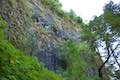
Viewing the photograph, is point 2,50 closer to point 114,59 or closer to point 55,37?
point 55,37

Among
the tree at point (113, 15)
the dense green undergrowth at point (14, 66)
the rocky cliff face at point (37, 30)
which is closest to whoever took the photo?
the dense green undergrowth at point (14, 66)

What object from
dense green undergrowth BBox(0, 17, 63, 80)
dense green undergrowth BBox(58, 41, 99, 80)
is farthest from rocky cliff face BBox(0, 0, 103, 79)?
dense green undergrowth BBox(0, 17, 63, 80)

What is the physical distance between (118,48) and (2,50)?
7.91m

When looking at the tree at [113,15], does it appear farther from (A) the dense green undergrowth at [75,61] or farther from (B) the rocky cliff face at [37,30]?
(B) the rocky cliff face at [37,30]

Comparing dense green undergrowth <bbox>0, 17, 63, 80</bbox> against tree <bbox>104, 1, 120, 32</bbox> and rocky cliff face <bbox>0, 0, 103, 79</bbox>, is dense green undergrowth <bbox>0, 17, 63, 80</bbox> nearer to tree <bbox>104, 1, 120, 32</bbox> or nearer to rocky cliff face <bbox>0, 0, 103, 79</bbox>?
rocky cliff face <bbox>0, 0, 103, 79</bbox>

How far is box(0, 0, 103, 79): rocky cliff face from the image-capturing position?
1136cm

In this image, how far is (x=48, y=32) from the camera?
14312 millimetres

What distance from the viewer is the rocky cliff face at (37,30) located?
11.4 m

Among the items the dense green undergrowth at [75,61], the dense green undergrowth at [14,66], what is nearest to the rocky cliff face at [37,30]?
the dense green undergrowth at [75,61]

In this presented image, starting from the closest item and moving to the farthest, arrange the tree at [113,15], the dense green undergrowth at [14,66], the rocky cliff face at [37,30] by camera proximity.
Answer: the dense green undergrowth at [14,66], the rocky cliff face at [37,30], the tree at [113,15]

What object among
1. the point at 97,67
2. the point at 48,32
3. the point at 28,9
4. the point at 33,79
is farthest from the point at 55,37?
the point at 33,79

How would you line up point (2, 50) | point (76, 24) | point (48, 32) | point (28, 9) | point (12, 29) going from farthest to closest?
1. point (76, 24)
2. point (48, 32)
3. point (28, 9)
4. point (12, 29)
5. point (2, 50)

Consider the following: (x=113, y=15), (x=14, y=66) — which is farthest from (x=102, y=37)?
(x=14, y=66)

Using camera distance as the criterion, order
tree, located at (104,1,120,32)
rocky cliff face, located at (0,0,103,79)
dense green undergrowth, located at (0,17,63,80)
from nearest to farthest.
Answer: dense green undergrowth, located at (0,17,63,80) < rocky cliff face, located at (0,0,103,79) < tree, located at (104,1,120,32)
